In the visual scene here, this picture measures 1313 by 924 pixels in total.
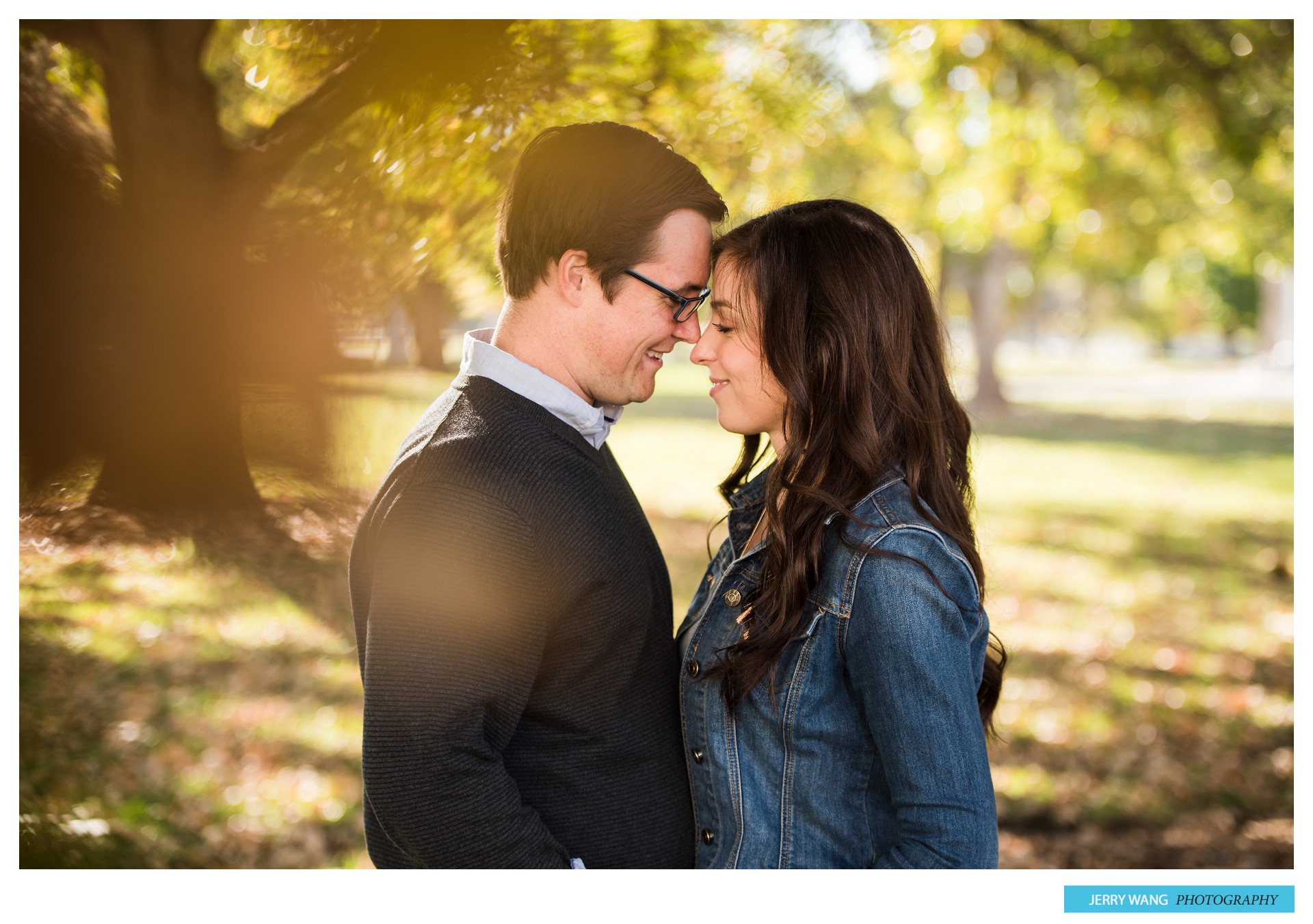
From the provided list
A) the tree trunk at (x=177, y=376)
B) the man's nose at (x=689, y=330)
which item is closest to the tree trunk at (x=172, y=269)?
the tree trunk at (x=177, y=376)

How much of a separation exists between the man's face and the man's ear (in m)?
0.02

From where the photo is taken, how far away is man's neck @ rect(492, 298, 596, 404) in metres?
2.18

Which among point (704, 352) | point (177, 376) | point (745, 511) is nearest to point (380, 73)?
point (177, 376)

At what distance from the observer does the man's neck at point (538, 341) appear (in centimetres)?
218

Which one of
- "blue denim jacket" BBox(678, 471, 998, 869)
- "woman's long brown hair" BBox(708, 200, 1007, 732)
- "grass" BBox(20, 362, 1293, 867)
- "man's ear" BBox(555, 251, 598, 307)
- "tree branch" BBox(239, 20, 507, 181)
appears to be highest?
"tree branch" BBox(239, 20, 507, 181)

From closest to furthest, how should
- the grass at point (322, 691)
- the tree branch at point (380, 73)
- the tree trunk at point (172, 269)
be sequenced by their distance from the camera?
the tree trunk at point (172, 269) < the tree branch at point (380, 73) < the grass at point (322, 691)

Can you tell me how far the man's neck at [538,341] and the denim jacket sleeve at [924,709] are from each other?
0.82 m

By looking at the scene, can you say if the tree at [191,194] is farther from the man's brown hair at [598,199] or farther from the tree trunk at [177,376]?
the man's brown hair at [598,199]

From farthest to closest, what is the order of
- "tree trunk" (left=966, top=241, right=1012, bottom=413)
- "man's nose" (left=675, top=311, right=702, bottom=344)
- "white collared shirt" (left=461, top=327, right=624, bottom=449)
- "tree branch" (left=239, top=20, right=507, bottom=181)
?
"tree trunk" (left=966, top=241, right=1012, bottom=413) < "tree branch" (left=239, top=20, right=507, bottom=181) < "man's nose" (left=675, top=311, right=702, bottom=344) < "white collared shirt" (left=461, top=327, right=624, bottom=449)

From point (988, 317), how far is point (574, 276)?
2087cm

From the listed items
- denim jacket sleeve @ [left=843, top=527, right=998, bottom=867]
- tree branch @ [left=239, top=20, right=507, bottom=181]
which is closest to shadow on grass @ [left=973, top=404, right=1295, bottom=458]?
tree branch @ [left=239, top=20, right=507, bottom=181]

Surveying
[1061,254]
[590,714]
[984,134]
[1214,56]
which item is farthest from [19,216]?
[1061,254]

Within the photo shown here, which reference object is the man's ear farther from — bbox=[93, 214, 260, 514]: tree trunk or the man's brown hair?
bbox=[93, 214, 260, 514]: tree trunk

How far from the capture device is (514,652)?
72.9 inches
